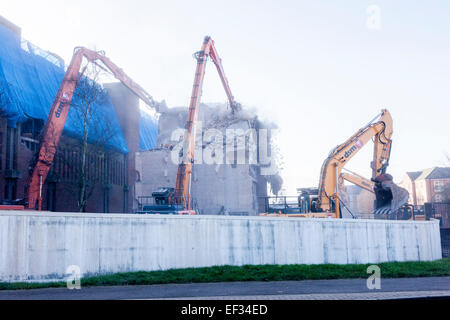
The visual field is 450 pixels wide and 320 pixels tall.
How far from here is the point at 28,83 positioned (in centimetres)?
2681

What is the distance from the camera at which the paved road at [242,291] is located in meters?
10.6

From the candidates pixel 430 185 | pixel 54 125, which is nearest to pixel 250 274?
pixel 54 125

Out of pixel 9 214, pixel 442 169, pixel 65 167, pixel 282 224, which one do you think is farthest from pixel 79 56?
pixel 442 169

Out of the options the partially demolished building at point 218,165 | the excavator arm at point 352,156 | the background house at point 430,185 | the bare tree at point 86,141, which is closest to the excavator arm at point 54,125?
the bare tree at point 86,141

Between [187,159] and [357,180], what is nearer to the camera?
[187,159]

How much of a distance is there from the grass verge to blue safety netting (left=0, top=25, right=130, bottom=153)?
12.0 meters

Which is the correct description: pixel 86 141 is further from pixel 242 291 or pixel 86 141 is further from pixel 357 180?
pixel 242 291

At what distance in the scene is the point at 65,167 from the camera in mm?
28438

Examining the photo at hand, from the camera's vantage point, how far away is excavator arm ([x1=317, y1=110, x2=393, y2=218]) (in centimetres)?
2291

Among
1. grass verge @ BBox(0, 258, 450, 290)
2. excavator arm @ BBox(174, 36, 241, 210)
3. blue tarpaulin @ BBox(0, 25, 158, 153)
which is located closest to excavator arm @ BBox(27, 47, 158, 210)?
blue tarpaulin @ BBox(0, 25, 158, 153)

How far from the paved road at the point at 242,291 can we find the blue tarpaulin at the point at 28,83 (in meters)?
13.2

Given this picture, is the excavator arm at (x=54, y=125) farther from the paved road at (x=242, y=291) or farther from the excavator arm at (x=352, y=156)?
the excavator arm at (x=352, y=156)

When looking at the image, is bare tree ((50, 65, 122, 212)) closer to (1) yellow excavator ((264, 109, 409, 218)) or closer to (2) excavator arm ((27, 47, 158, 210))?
(2) excavator arm ((27, 47, 158, 210))

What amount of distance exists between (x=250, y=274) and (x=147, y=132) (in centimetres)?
3664
